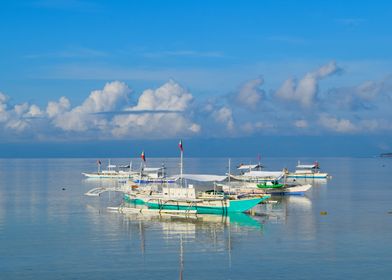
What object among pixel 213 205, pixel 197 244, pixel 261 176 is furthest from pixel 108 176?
pixel 197 244

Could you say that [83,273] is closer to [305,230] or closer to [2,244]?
[2,244]

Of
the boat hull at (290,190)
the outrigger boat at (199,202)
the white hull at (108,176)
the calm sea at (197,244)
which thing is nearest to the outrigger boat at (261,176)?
the boat hull at (290,190)

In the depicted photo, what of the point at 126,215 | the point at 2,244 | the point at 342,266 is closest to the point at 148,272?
the point at 342,266

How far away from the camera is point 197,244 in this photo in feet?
197

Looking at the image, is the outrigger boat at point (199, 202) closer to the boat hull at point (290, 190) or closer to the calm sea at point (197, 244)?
the calm sea at point (197, 244)

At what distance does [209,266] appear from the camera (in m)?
50.0

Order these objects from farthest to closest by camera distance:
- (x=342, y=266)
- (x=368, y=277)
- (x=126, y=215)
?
(x=126, y=215)
(x=342, y=266)
(x=368, y=277)

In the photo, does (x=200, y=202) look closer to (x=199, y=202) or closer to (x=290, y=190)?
(x=199, y=202)

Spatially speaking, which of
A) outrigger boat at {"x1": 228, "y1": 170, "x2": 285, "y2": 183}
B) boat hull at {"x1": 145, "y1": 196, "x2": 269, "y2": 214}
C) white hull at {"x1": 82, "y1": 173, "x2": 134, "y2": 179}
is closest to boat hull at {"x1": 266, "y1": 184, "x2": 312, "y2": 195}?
outrigger boat at {"x1": 228, "y1": 170, "x2": 285, "y2": 183}

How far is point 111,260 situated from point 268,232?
21.6m

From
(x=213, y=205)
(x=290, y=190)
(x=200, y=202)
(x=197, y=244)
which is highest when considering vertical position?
(x=290, y=190)

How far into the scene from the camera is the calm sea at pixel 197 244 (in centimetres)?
4809

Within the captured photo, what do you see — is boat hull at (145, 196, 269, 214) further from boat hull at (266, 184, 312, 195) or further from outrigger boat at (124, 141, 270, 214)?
boat hull at (266, 184, 312, 195)

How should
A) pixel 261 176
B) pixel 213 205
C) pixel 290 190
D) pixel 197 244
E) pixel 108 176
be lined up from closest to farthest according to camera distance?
pixel 197 244 < pixel 213 205 < pixel 290 190 < pixel 261 176 < pixel 108 176
